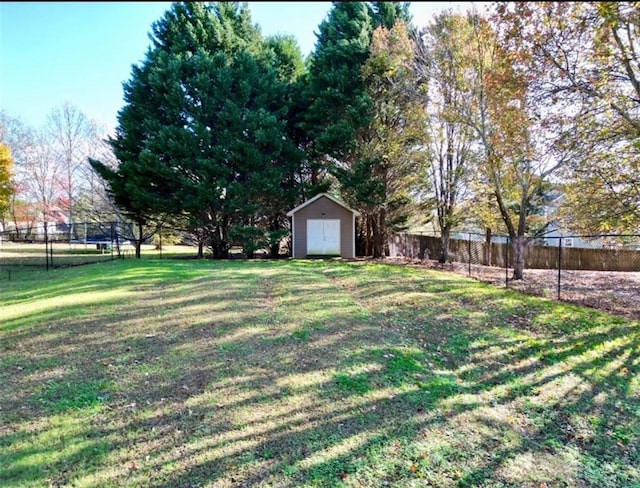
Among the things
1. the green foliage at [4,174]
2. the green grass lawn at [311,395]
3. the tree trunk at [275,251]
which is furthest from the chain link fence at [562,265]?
the green foliage at [4,174]

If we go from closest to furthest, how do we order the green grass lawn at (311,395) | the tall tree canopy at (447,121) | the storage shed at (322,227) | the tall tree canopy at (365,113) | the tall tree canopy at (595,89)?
1. the green grass lawn at (311,395)
2. the tall tree canopy at (595,89)
3. the tall tree canopy at (447,121)
4. the tall tree canopy at (365,113)
5. the storage shed at (322,227)

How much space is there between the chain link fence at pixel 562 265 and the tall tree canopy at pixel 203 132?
7872mm

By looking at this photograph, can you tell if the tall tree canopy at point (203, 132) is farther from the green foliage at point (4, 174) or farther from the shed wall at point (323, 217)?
the green foliage at point (4, 174)

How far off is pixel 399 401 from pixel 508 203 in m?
12.6

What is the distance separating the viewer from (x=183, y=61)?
1647cm

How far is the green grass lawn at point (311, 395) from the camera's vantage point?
2.68 meters

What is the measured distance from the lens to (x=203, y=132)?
16.1 metres

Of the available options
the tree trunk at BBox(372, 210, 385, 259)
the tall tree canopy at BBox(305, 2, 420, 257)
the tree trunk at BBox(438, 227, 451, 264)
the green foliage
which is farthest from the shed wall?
the green foliage

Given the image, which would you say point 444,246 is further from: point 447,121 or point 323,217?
Result: point 323,217

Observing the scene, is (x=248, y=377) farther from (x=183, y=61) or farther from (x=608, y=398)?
(x=183, y=61)

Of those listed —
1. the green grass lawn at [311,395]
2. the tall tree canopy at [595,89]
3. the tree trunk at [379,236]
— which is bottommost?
the green grass lawn at [311,395]

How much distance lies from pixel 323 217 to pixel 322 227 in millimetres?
457

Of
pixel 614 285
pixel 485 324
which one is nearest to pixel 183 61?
pixel 485 324

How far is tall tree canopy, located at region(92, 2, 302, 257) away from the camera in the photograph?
16125 millimetres
